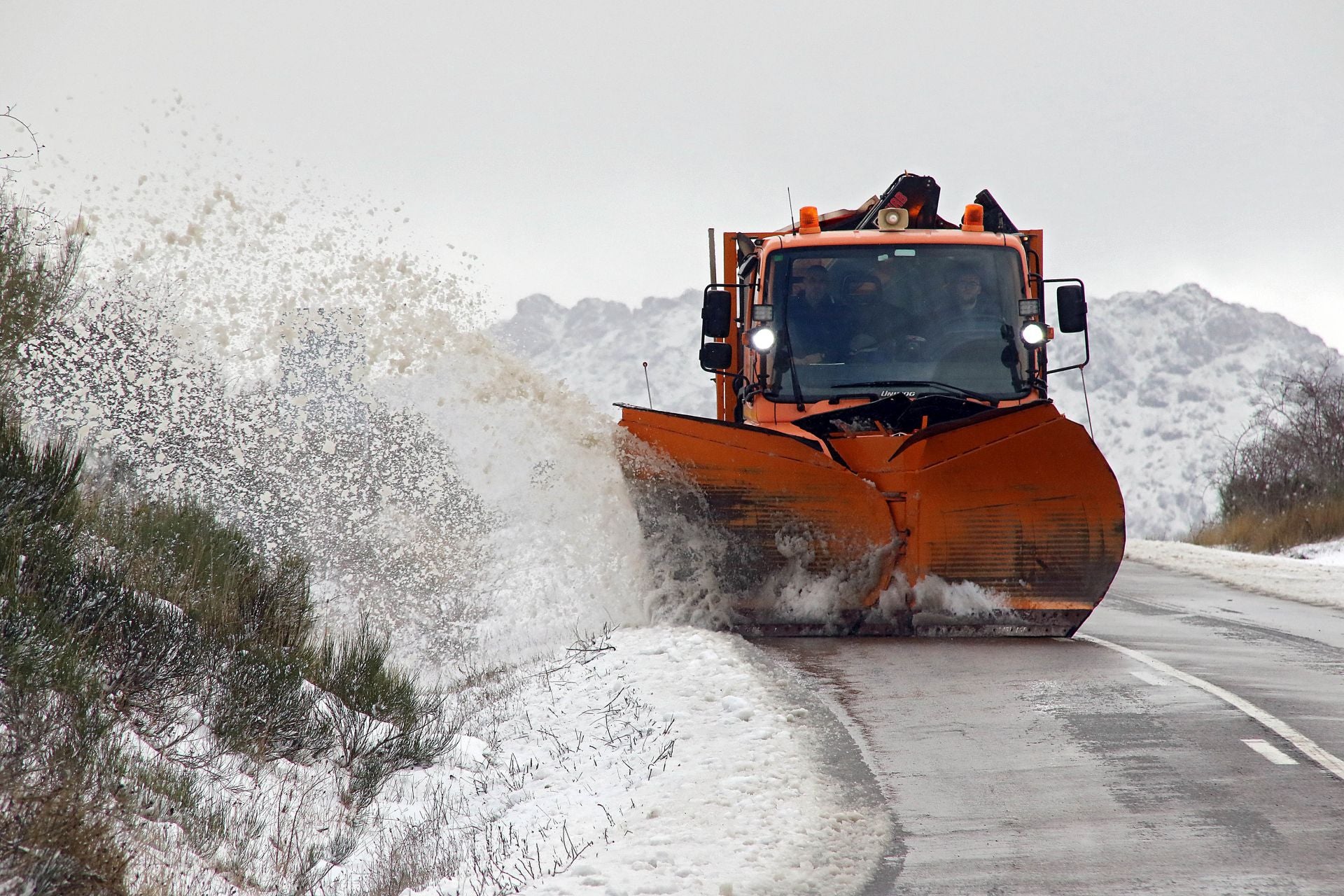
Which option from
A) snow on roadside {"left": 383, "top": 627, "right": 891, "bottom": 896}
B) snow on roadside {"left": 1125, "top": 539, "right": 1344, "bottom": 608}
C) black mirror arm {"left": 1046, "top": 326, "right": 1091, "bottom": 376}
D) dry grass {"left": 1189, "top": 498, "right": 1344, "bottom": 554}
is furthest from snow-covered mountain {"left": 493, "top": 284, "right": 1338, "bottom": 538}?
snow on roadside {"left": 383, "top": 627, "right": 891, "bottom": 896}

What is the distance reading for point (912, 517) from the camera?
9031 mm

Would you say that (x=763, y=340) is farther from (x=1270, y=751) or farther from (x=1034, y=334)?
(x=1270, y=751)

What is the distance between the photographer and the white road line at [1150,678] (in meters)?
7.90

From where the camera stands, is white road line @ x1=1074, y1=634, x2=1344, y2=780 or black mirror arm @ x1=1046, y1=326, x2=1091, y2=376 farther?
black mirror arm @ x1=1046, y1=326, x2=1091, y2=376

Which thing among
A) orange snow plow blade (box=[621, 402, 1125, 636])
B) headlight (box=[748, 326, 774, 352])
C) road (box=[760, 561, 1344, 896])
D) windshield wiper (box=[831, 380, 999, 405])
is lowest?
road (box=[760, 561, 1344, 896])

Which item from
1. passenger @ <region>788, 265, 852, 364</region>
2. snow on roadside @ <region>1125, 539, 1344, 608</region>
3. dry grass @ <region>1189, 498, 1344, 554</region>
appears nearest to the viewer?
passenger @ <region>788, 265, 852, 364</region>

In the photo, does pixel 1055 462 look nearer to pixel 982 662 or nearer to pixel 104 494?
pixel 982 662

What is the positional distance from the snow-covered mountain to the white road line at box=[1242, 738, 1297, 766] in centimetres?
11422

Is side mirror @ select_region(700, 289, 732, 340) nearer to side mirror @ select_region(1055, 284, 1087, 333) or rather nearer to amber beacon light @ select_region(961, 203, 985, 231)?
amber beacon light @ select_region(961, 203, 985, 231)

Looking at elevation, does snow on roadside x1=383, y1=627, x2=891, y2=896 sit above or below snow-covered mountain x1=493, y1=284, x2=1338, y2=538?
below

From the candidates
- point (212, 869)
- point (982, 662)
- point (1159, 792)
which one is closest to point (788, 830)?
point (1159, 792)

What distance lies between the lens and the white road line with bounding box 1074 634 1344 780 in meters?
5.89

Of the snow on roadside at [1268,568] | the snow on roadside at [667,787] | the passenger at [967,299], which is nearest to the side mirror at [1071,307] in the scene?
the passenger at [967,299]

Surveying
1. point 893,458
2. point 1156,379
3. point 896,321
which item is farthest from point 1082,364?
point 1156,379
